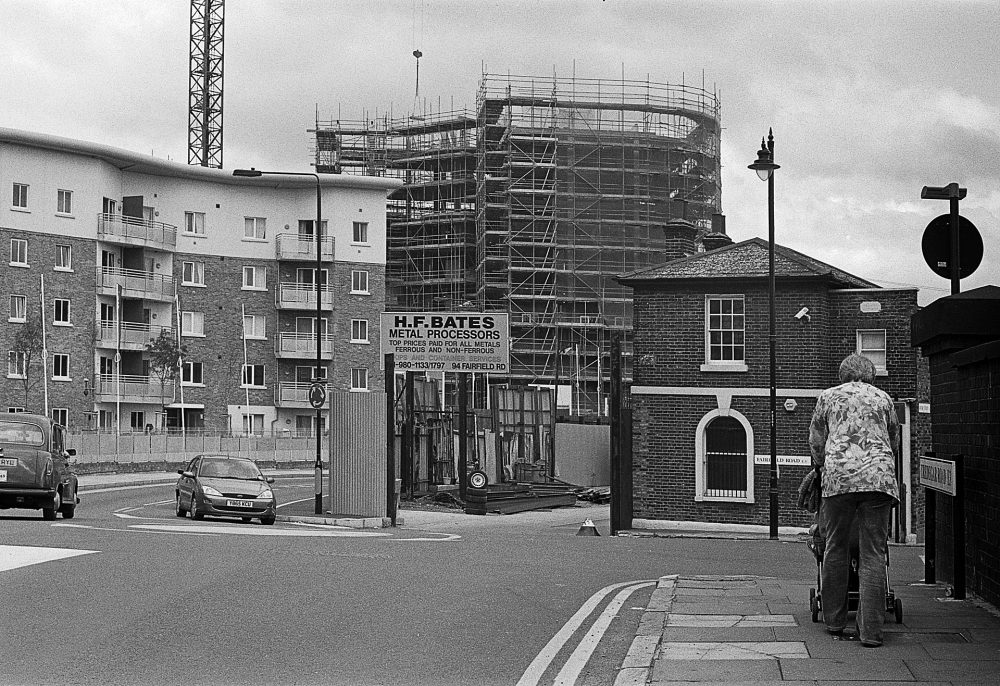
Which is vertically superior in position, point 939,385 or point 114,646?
point 939,385

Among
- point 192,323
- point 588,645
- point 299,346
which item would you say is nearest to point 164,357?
point 192,323

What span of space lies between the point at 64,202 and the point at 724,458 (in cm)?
4487

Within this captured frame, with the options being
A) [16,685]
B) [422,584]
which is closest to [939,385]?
[422,584]

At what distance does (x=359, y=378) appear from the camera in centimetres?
7756

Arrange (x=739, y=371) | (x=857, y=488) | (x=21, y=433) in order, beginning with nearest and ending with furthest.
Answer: (x=857, y=488), (x=21, y=433), (x=739, y=371)

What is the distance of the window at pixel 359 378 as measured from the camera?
7712 centimetres

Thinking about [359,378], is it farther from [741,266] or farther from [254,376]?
[741,266]

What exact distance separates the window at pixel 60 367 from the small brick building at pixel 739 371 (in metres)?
41.5

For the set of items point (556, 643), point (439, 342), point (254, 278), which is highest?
point (254, 278)

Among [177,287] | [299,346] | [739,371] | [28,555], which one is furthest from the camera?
[299,346]

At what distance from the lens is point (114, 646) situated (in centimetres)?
895

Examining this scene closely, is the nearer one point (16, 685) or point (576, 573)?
point (16, 685)

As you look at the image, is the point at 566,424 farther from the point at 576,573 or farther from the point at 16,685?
the point at 16,685

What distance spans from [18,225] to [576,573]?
57.5 m
